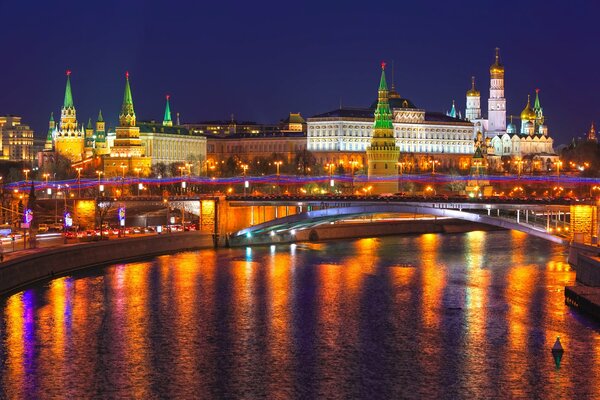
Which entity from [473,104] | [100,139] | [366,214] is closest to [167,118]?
[100,139]

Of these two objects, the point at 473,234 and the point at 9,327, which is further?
the point at 473,234

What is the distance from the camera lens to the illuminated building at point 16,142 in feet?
597

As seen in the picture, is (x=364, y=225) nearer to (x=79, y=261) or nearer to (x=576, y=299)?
(x=79, y=261)

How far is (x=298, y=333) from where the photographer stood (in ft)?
91.0

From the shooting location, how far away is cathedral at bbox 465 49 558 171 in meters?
137

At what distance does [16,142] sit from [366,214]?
5674 inches

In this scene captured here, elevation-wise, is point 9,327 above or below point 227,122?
below

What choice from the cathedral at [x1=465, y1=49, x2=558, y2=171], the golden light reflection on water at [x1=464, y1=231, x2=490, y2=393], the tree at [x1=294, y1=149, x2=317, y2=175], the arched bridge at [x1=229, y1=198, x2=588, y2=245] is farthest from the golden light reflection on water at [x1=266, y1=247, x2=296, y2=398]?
the cathedral at [x1=465, y1=49, x2=558, y2=171]

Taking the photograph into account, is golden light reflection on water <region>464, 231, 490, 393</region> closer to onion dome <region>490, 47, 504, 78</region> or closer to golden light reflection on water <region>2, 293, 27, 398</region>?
golden light reflection on water <region>2, 293, 27, 398</region>

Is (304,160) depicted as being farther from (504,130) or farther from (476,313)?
(476,313)

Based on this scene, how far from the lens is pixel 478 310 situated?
30859 mm

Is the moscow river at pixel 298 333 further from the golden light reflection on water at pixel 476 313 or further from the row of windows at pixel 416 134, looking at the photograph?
the row of windows at pixel 416 134

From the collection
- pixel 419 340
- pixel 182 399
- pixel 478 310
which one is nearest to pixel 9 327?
pixel 182 399

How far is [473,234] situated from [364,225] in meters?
6.03
